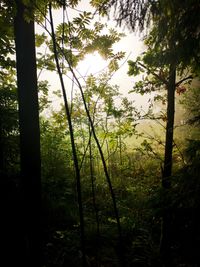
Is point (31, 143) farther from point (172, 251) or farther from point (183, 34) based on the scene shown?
point (172, 251)

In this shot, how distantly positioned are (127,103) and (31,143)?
15.7 feet

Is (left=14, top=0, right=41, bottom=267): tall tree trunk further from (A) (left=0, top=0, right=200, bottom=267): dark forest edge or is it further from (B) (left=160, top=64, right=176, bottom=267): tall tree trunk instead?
(B) (left=160, top=64, right=176, bottom=267): tall tree trunk

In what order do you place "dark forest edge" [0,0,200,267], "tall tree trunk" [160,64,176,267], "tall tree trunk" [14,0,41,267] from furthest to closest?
"tall tree trunk" [160,64,176,267]
"tall tree trunk" [14,0,41,267]
"dark forest edge" [0,0,200,267]

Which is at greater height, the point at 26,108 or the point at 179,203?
the point at 26,108

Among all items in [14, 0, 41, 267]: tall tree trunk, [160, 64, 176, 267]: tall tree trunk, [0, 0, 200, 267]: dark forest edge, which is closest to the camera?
[0, 0, 200, 267]: dark forest edge

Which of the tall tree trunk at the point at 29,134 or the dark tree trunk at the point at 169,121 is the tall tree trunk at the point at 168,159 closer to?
the dark tree trunk at the point at 169,121

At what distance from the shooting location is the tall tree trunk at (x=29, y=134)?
328 cm

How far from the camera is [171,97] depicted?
380 cm

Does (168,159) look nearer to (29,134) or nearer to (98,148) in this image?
(98,148)

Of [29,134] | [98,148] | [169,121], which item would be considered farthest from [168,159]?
[29,134]

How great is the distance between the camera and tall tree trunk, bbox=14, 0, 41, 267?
3277mm

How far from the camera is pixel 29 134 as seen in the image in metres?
3.40

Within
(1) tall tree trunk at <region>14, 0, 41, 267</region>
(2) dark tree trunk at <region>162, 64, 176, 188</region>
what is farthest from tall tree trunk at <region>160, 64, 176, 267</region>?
(1) tall tree trunk at <region>14, 0, 41, 267</region>

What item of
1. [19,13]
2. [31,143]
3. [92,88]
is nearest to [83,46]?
[92,88]
